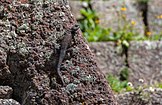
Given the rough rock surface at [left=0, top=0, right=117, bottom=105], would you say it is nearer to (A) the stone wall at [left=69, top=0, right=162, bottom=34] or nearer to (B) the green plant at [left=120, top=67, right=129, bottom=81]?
(B) the green plant at [left=120, top=67, right=129, bottom=81]

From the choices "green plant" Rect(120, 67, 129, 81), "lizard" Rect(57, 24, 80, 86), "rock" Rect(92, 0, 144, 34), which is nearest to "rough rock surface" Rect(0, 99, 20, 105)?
"lizard" Rect(57, 24, 80, 86)

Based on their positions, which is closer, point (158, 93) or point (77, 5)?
point (158, 93)

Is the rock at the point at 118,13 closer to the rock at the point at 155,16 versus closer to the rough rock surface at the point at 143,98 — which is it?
the rock at the point at 155,16

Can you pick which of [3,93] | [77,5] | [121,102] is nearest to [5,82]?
[3,93]

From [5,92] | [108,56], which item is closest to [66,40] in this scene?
[5,92]

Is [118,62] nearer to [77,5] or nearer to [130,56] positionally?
[130,56]

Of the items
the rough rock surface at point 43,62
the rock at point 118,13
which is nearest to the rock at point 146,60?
the rock at point 118,13

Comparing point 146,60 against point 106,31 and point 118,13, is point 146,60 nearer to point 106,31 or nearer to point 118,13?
point 106,31
